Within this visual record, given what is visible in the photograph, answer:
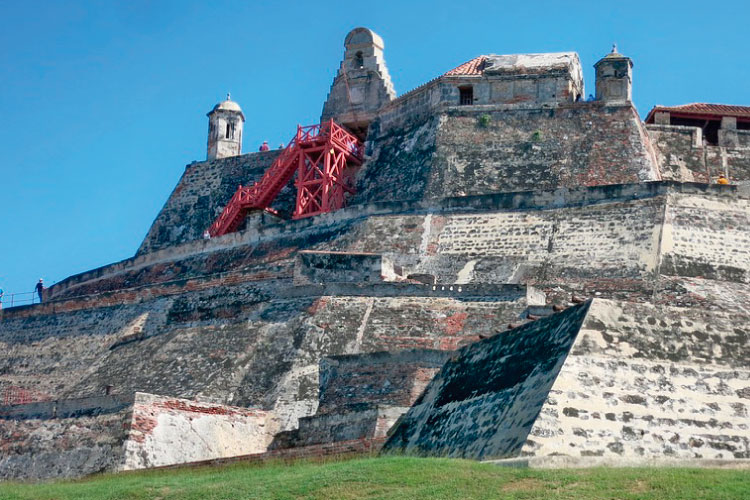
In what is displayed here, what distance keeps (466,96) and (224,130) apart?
9.89 m

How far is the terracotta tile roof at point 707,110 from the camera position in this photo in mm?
40281

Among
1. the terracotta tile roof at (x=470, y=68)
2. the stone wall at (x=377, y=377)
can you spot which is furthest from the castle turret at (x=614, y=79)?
the stone wall at (x=377, y=377)

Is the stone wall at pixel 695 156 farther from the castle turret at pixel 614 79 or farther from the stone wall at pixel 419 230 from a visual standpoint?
the stone wall at pixel 419 230

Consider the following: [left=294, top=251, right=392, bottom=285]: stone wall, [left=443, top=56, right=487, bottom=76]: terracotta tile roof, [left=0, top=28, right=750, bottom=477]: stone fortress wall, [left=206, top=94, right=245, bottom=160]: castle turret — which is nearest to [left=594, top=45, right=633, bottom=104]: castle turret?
[left=0, top=28, right=750, bottom=477]: stone fortress wall

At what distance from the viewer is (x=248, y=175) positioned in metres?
43.1

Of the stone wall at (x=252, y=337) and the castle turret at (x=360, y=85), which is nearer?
the stone wall at (x=252, y=337)

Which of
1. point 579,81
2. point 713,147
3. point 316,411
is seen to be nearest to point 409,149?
point 579,81

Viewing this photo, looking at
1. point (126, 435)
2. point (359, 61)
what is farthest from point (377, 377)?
point (359, 61)

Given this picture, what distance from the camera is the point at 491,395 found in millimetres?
17344

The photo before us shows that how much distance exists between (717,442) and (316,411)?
1008cm

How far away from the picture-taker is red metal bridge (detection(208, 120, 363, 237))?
38.8 m

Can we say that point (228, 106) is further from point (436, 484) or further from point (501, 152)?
point (436, 484)

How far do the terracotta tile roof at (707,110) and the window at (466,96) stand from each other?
592cm

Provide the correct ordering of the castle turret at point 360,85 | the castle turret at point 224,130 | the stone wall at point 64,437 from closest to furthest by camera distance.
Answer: the stone wall at point 64,437, the castle turret at point 360,85, the castle turret at point 224,130
